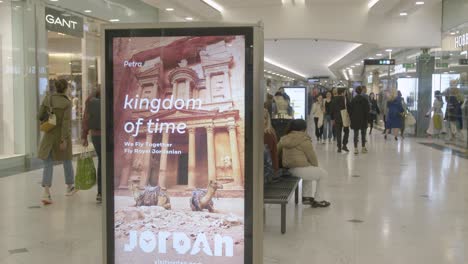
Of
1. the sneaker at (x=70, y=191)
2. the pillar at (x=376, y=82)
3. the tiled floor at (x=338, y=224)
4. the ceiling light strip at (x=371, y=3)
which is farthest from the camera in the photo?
the pillar at (x=376, y=82)

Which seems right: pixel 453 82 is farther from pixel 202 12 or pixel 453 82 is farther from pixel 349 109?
pixel 202 12

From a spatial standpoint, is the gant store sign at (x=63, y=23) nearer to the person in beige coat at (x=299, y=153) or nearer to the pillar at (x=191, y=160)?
the person in beige coat at (x=299, y=153)

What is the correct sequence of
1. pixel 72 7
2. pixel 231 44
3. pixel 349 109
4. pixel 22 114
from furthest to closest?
1. pixel 349 109
2. pixel 72 7
3. pixel 22 114
4. pixel 231 44

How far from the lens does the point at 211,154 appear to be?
10.1ft

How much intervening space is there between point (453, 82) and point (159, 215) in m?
13.6

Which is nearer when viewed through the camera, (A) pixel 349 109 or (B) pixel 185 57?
(B) pixel 185 57

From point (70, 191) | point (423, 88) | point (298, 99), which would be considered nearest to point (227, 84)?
point (70, 191)

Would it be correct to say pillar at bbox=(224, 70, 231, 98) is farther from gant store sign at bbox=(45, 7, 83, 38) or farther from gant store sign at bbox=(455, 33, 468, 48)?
gant store sign at bbox=(455, 33, 468, 48)

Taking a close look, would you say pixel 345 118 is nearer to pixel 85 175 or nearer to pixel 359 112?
pixel 359 112

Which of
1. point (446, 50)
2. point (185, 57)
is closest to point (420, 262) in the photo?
point (185, 57)

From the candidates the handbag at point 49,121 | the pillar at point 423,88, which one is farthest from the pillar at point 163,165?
the pillar at point 423,88

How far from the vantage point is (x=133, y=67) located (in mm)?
3113

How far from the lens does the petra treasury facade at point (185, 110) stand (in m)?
3.04

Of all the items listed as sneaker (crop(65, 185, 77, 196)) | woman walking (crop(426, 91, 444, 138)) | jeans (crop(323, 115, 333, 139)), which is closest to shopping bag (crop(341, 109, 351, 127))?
jeans (crop(323, 115, 333, 139))
